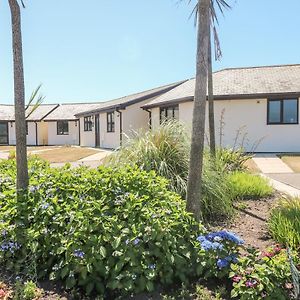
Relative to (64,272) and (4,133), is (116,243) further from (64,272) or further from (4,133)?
(4,133)

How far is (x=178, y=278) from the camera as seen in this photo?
346 cm

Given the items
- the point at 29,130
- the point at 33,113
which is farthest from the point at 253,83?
the point at 33,113

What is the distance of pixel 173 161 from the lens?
6.18 m

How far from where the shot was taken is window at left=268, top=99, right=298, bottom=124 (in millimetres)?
18000

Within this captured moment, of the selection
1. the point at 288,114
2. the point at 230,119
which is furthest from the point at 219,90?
the point at 288,114

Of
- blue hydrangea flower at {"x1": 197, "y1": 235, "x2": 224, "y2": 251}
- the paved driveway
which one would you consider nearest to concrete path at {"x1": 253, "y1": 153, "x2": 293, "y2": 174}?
the paved driveway

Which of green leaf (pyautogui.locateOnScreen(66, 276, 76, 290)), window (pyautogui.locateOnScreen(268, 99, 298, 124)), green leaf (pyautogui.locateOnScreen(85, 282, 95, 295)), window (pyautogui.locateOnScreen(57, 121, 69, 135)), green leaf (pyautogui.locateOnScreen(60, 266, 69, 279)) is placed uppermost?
window (pyautogui.locateOnScreen(268, 99, 298, 124))

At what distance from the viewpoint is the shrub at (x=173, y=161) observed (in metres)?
5.74

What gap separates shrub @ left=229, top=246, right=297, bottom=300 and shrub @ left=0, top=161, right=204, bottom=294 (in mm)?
500

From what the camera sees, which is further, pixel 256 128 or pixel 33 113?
pixel 33 113

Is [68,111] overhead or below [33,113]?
overhead

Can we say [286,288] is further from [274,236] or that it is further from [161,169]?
[161,169]

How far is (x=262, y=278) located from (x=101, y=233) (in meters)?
1.58

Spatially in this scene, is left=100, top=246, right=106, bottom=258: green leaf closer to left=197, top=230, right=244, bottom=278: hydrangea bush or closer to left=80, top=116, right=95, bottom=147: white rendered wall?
left=197, top=230, right=244, bottom=278: hydrangea bush
